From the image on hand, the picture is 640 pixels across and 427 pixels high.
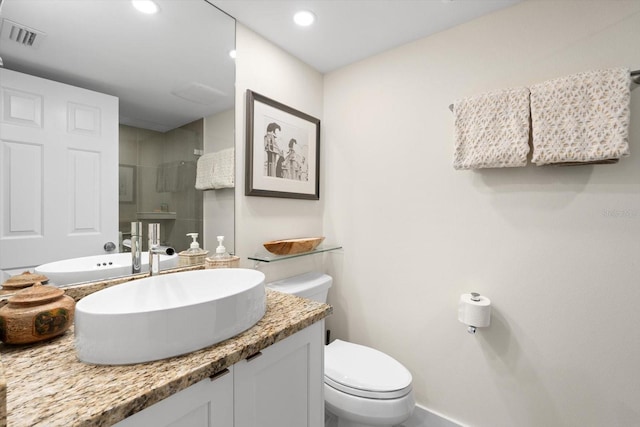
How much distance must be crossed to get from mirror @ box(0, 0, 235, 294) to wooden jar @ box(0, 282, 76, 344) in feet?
0.79

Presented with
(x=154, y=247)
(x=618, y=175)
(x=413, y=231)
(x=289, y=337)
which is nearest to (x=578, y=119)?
(x=618, y=175)

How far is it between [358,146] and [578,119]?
43.3 inches

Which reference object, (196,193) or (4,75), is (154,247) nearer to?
(196,193)

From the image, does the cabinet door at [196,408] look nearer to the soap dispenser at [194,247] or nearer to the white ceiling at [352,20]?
the soap dispenser at [194,247]

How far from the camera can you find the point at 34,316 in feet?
2.45

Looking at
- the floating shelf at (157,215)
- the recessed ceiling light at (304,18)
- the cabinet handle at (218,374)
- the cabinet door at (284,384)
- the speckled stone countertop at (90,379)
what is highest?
the recessed ceiling light at (304,18)

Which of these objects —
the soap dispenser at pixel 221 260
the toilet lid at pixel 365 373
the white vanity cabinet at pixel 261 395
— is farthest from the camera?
the soap dispenser at pixel 221 260

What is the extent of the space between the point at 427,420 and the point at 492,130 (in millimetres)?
1607

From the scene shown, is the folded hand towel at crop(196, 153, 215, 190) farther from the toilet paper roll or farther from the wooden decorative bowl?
the toilet paper roll

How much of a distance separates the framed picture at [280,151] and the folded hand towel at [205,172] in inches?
7.9


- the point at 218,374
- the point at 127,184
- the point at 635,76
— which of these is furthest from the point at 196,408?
the point at 635,76

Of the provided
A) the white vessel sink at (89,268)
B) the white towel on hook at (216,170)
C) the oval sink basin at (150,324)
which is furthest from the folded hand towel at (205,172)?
the oval sink basin at (150,324)

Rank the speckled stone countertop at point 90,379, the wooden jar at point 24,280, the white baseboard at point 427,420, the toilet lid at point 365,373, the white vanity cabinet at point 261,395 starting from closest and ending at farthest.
Result: the speckled stone countertop at point 90,379 < the white vanity cabinet at point 261,395 < the wooden jar at point 24,280 < the toilet lid at point 365,373 < the white baseboard at point 427,420

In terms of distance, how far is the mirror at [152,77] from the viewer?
979 mm
